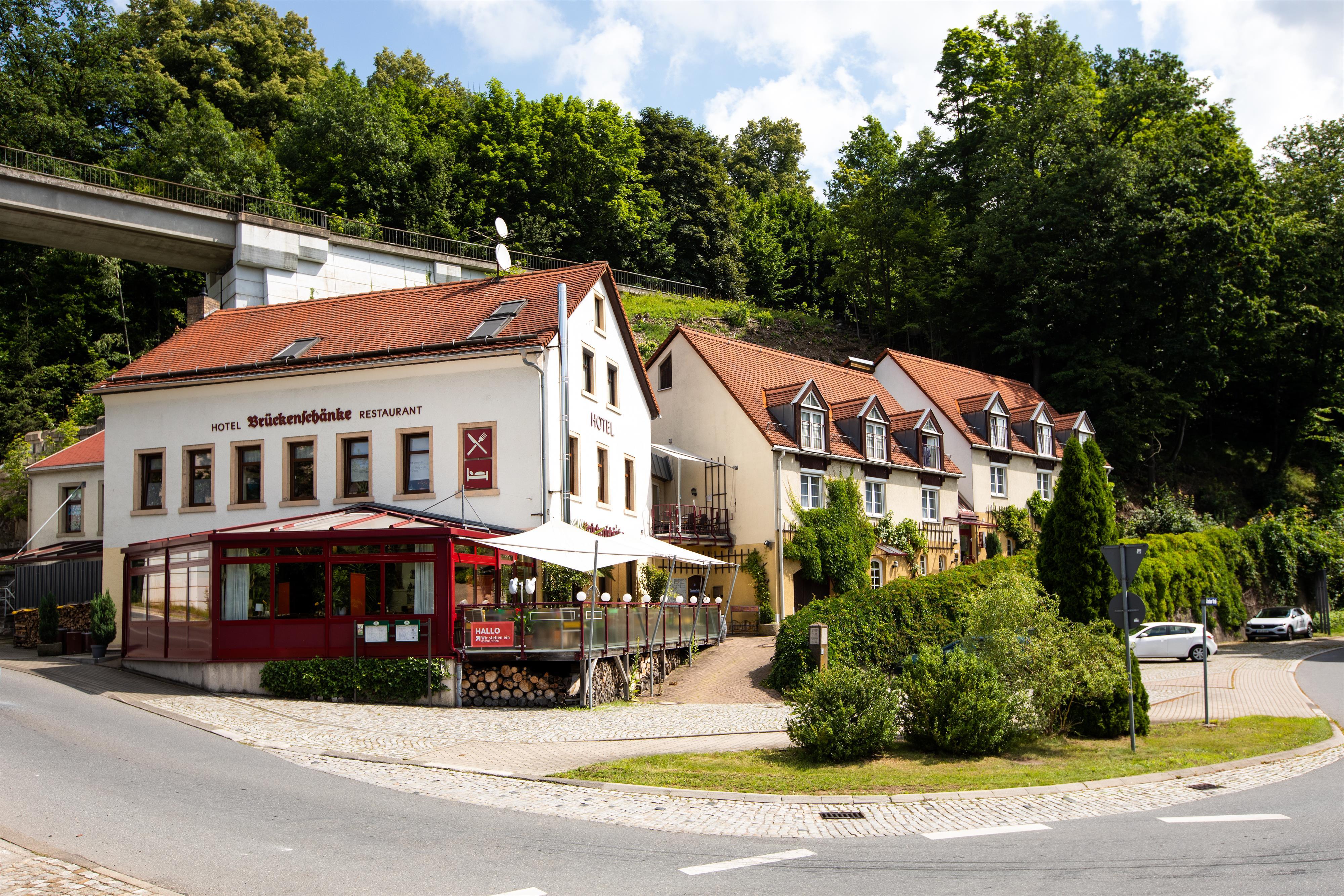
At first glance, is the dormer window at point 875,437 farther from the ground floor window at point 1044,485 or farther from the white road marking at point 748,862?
the white road marking at point 748,862

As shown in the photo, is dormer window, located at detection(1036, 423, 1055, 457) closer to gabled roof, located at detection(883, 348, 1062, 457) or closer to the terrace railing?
gabled roof, located at detection(883, 348, 1062, 457)

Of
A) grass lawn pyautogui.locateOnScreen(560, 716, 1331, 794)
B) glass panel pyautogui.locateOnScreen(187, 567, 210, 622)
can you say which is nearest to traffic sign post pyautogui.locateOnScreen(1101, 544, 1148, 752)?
grass lawn pyautogui.locateOnScreen(560, 716, 1331, 794)

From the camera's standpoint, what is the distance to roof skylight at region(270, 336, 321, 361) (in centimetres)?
2774

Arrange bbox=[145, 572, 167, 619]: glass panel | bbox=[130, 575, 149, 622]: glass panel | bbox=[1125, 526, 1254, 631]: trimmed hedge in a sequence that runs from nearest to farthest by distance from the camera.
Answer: bbox=[145, 572, 167, 619]: glass panel < bbox=[130, 575, 149, 622]: glass panel < bbox=[1125, 526, 1254, 631]: trimmed hedge

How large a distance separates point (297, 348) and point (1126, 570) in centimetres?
2144

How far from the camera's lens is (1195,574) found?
37688 mm

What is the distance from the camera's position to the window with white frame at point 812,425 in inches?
1394

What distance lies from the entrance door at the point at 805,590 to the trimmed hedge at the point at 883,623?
8813mm

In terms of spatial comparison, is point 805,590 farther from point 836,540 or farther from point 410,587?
point 410,587

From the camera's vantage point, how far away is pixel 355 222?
48688mm

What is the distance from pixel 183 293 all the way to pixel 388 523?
3196 cm

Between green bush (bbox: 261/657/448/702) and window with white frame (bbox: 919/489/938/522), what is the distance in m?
24.0

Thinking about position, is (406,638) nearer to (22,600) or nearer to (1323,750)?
(1323,750)

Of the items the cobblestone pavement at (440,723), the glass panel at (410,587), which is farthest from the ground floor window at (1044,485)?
the glass panel at (410,587)
